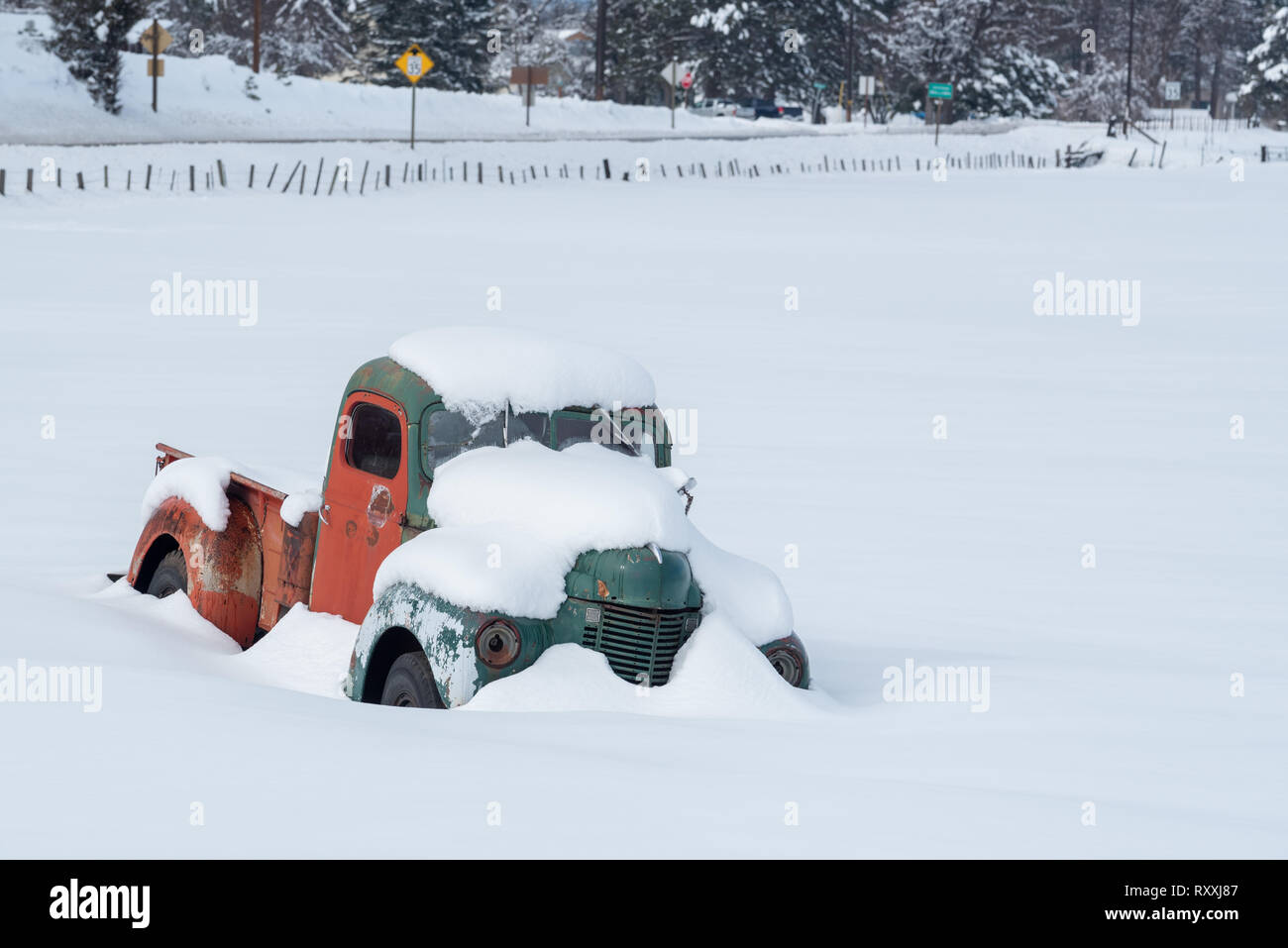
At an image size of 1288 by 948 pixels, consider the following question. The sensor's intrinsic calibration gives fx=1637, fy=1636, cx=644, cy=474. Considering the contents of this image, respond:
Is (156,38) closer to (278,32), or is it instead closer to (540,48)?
(278,32)

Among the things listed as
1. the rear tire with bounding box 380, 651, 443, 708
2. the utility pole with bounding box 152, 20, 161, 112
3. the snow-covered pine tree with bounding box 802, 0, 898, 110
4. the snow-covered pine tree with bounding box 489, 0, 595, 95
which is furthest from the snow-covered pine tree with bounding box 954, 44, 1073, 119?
the rear tire with bounding box 380, 651, 443, 708

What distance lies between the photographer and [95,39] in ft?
172

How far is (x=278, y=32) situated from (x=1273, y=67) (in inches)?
2237

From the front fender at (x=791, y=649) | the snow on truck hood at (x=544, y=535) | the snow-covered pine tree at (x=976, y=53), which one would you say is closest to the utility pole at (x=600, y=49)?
the snow-covered pine tree at (x=976, y=53)

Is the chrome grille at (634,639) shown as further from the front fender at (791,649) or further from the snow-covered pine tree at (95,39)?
the snow-covered pine tree at (95,39)

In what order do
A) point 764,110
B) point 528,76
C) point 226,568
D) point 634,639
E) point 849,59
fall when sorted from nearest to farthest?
point 634,639 → point 226,568 → point 528,76 → point 764,110 → point 849,59

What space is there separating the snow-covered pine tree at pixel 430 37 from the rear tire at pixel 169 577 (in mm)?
67592

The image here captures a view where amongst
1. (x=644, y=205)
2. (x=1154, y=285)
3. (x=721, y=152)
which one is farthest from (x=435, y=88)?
(x=1154, y=285)

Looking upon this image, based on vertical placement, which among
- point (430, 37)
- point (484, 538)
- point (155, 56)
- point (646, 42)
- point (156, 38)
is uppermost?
point (646, 42)

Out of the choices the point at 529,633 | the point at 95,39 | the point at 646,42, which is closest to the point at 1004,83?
the point at 646,42

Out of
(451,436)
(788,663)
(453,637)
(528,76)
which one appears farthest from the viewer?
(528,76)

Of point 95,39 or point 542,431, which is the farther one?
point 95,39

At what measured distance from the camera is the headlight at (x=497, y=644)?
6848mm
